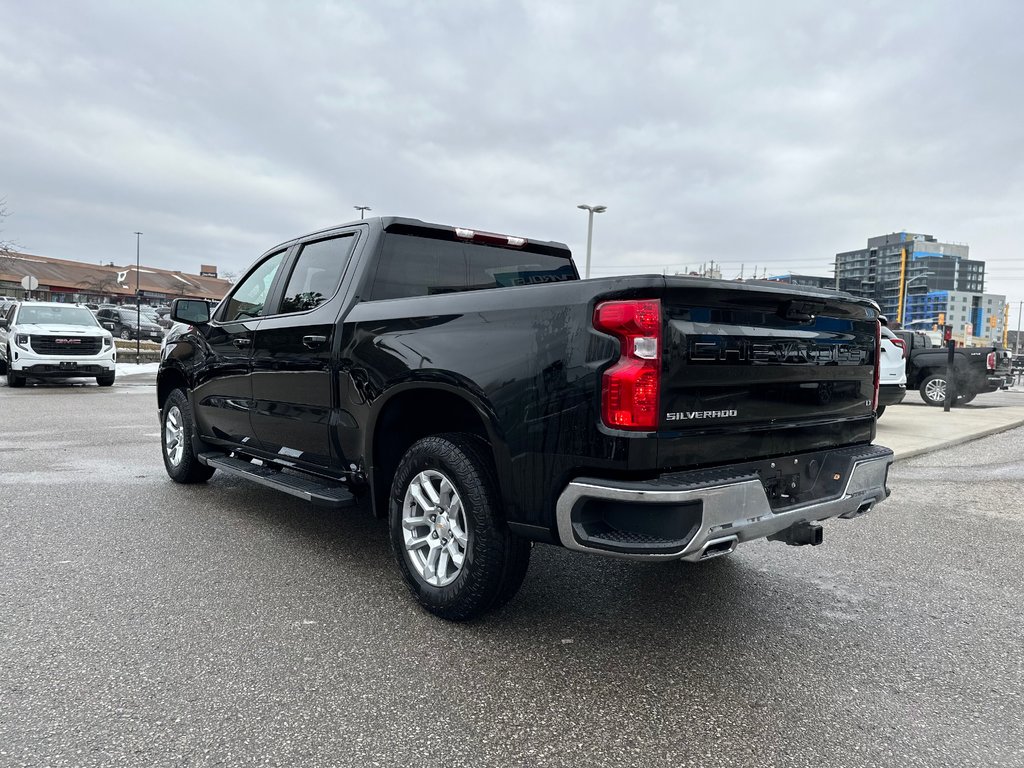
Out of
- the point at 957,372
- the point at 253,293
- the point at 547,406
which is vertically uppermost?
the point at 253,293

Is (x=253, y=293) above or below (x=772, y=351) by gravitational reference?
above

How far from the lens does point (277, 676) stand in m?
2.81

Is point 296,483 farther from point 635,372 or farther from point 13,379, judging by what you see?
point 13,379

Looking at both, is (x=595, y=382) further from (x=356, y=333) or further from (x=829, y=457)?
(x=356, y=333)

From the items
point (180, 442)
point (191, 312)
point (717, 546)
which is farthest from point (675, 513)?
point (180, 442)

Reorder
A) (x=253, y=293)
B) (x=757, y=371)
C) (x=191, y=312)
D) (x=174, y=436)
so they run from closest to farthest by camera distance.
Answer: (x=757, y=371)
(x=253, y=293)
(x=191, y=312)
(x=174, y=436)

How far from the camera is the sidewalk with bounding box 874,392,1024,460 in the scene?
925 centimetres

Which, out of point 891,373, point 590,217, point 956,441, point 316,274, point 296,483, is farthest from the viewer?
point 590,217

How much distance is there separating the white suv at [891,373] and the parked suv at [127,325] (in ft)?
113

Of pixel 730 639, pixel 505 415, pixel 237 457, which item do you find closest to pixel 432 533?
pixel 505 415

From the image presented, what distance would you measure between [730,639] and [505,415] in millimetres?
1409

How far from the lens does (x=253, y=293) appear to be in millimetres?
5270

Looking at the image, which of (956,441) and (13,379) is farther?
(13,379)

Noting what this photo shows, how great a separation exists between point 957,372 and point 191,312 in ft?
50.9
